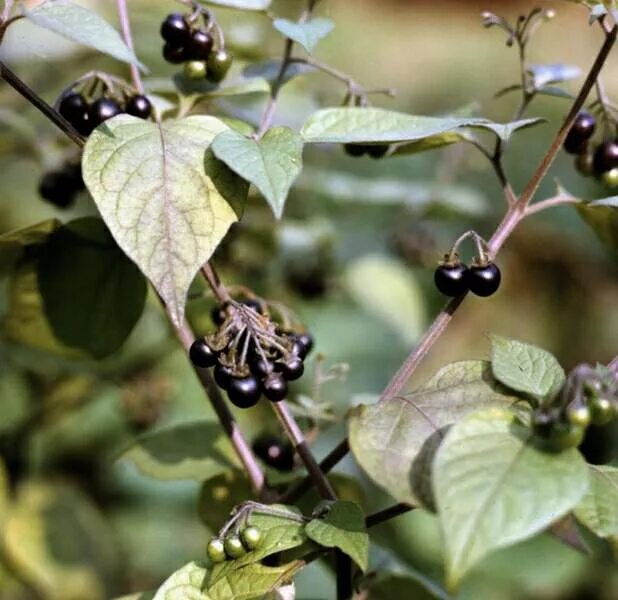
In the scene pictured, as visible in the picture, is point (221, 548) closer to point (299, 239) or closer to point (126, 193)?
point (126, 193)

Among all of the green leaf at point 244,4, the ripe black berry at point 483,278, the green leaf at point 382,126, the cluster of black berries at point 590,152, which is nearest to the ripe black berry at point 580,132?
the cluster of black berries at point 590,152

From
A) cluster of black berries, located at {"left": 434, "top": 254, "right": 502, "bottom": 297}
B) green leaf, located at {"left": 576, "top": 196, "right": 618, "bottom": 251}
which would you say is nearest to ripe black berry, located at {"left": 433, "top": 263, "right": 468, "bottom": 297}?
cluster of black berries, located at {"left": 434, "top": 254, "right": 502, "bottom": 297}

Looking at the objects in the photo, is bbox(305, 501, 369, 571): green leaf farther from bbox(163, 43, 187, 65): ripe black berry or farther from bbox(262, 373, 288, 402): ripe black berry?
bbox(163, 43, 187, 65): ripe black berry

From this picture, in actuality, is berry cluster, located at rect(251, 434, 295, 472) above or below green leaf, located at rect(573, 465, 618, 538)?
below

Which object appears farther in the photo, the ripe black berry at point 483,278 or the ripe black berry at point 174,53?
the ripe black berry at point 174,53

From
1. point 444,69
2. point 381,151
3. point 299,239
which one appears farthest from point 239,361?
point 444,69

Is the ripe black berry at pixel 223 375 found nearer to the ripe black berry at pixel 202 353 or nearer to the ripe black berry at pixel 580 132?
the ripe black berry at pixel 202 353
